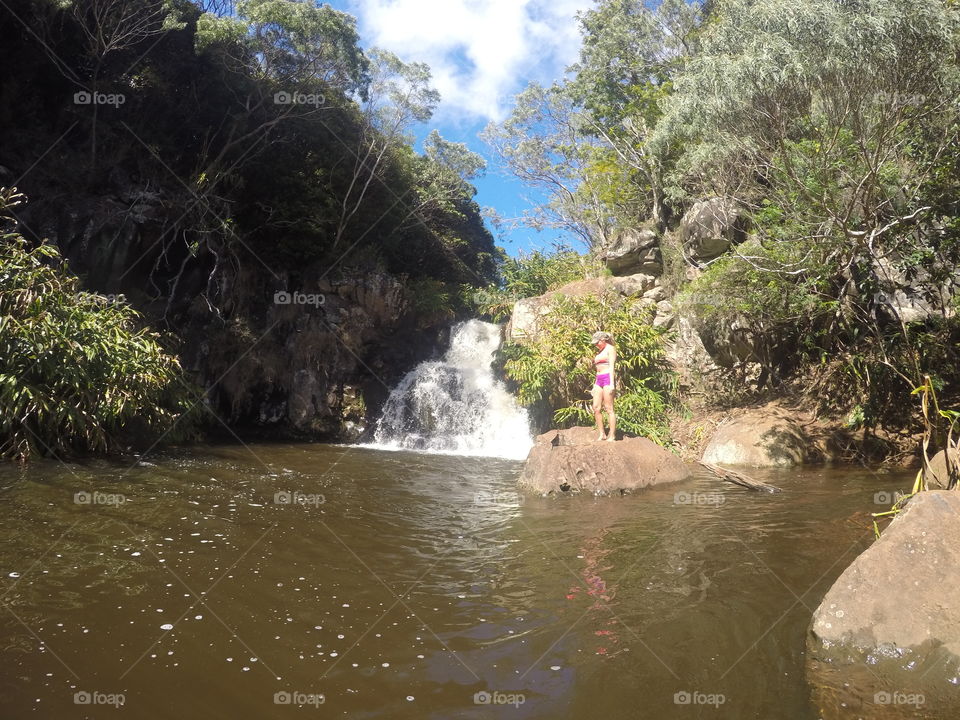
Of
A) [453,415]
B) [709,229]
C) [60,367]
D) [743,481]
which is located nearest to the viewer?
[743,481]

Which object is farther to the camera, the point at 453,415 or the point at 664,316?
the point at 453,415

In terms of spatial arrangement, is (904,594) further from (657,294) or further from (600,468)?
(657,294)

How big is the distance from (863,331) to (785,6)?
17.7ft

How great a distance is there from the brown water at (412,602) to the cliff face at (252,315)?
8171 mm

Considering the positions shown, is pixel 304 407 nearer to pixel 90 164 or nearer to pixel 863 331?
pixel 90 164

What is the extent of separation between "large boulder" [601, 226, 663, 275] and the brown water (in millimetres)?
9209

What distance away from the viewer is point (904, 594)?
3.71m

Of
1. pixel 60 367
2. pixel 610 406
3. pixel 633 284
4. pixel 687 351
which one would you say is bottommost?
pixel 610 406

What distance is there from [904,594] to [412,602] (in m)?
3.14

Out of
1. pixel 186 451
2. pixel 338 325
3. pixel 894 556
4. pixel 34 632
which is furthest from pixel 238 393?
pixel 894 556

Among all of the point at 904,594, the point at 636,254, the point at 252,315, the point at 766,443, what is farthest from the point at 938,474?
the point at 252,315

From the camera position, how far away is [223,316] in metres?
16.2

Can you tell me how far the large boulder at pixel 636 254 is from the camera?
52.6 feet

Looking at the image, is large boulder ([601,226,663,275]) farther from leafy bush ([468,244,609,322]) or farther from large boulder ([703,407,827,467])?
large boulder ([703,407,827,467])
